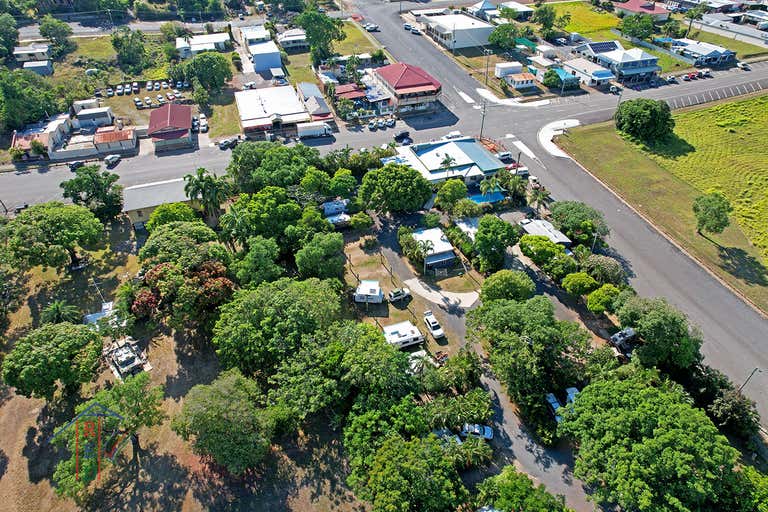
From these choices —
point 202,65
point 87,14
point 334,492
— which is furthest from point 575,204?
point 87,14

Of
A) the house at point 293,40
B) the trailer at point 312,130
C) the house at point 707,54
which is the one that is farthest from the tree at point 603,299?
the house at point 293,40

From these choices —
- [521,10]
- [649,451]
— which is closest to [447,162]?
[649,451]

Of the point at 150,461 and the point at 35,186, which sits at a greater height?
the point at 35,186

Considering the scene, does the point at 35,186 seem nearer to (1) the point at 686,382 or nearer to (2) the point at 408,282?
(2) the point at 408,282

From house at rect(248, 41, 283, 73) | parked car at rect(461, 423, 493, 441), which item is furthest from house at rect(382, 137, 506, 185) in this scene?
house at rect(248, 41, 283, 73)

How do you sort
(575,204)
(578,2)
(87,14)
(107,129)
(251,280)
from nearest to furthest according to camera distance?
(251,280), (575,204), (107,129), (87,14), (578,2)

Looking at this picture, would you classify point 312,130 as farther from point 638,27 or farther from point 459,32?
point 638,27
